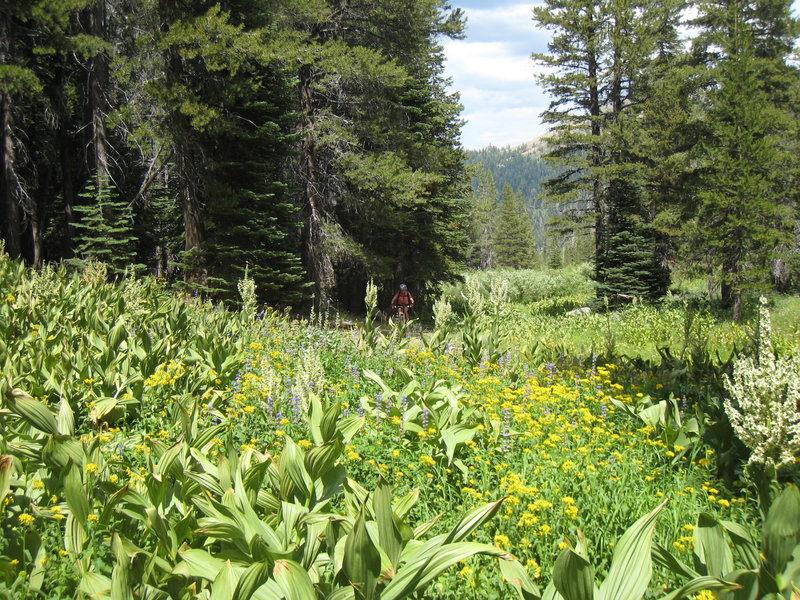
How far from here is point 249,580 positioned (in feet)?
6.24

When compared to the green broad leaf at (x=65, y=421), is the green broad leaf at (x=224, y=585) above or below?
below

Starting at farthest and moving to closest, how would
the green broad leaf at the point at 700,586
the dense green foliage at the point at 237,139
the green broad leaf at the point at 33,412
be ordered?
the dense green foliage at the point at 237,139 → the green broad leaf at the point at 33,412 → the green broad leaf at the point at 700,586

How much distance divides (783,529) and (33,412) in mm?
3802

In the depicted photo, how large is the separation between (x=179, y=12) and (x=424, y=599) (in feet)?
43.1

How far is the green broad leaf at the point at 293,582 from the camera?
1.84 m

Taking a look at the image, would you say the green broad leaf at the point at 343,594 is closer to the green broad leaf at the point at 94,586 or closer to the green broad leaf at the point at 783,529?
the green broad leaf at the point at 94,586

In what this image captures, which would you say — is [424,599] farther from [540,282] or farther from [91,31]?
[540,282]

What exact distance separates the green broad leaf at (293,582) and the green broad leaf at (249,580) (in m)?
0.08

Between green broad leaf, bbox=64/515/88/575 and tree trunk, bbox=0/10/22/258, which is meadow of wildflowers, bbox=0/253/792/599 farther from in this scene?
tree trunk, bbox=0/10/22/258

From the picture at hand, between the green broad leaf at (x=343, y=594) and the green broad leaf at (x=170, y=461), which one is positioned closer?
the green broad leaf at (x=343, y=594)

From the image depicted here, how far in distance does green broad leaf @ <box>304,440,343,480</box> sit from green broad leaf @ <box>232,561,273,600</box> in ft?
2.32

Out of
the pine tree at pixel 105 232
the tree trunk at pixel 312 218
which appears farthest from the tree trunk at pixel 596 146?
the pine tree at pixel 105 232

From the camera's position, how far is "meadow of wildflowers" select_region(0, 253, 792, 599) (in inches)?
87.4

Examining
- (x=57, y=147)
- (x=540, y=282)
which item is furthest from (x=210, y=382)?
(x=540, y=282)
